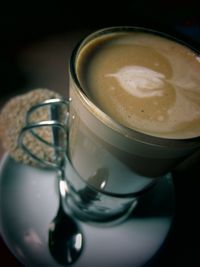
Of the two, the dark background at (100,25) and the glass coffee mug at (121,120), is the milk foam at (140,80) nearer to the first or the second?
the glass coffee mug at (121,120)

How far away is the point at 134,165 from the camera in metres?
0.52

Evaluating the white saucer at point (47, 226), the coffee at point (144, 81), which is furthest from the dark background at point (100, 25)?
the coffee at point (144, 81)

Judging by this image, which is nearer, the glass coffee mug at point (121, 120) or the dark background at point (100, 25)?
the glass coffee mug at point (121, 120)

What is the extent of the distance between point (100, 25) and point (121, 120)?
60 centimetres

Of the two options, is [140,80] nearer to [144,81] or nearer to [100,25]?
[144,81]

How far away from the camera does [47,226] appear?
634 mm

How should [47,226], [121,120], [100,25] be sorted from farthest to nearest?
1. [100,25]
2. [47,226]
3. [121,120]

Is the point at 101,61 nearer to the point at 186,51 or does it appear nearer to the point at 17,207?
the point at 186,51

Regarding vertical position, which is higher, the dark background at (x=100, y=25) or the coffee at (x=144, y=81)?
the coffee at (x=144, y=81)

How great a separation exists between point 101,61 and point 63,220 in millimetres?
289

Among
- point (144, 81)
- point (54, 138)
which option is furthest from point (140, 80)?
point (54, 138)

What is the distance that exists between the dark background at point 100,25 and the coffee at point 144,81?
0.24 metres

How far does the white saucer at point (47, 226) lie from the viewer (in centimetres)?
61

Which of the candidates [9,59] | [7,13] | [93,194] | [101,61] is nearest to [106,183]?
[93,194]
